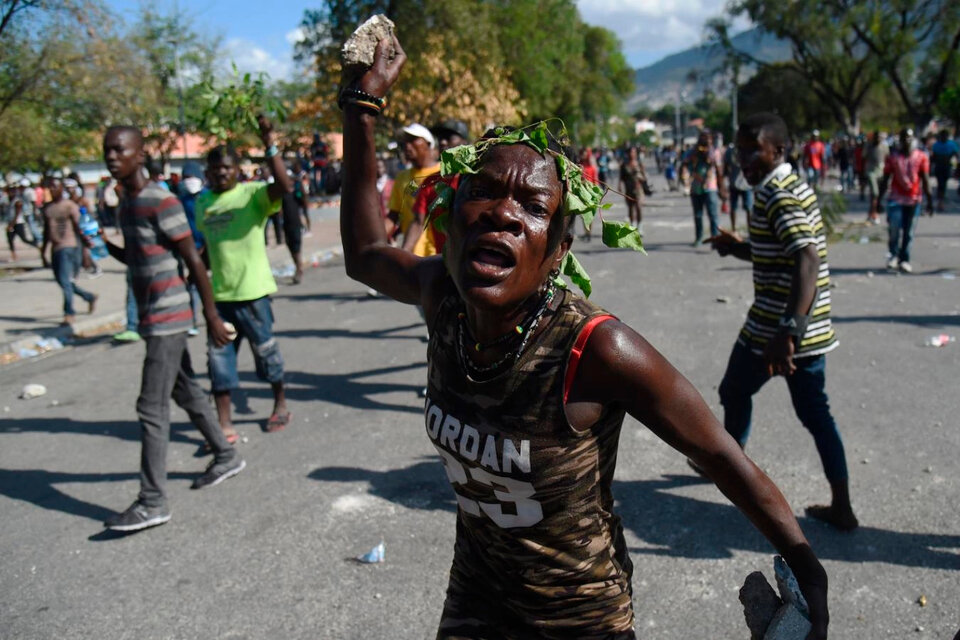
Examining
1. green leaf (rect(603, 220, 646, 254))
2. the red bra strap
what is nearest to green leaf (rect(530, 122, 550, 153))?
green leaf (rect(603, 220, 646, 254))

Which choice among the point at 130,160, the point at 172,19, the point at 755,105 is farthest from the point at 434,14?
the point at 755,105

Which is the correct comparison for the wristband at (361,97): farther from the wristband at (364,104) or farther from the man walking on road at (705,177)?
the man walking on road at (705,177)

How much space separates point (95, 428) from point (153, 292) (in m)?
2.46

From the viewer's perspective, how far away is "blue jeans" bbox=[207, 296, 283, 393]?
18.3ft

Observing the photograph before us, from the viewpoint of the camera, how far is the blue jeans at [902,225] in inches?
410

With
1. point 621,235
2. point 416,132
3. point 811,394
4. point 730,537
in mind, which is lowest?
point 730,537

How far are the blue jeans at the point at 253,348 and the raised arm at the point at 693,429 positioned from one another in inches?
171

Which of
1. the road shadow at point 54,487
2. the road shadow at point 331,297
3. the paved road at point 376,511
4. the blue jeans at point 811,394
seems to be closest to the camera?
the paved road at point 376,511

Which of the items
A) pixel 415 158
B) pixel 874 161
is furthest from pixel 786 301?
pixel 874 161

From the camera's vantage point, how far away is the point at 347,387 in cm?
706

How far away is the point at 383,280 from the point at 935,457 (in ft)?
12.7

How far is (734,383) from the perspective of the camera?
4.17 m

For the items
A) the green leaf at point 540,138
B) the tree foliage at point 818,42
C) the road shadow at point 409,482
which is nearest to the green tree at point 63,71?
the road shadow at point 409,482

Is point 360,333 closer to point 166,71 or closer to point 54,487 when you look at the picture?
point 54,487
